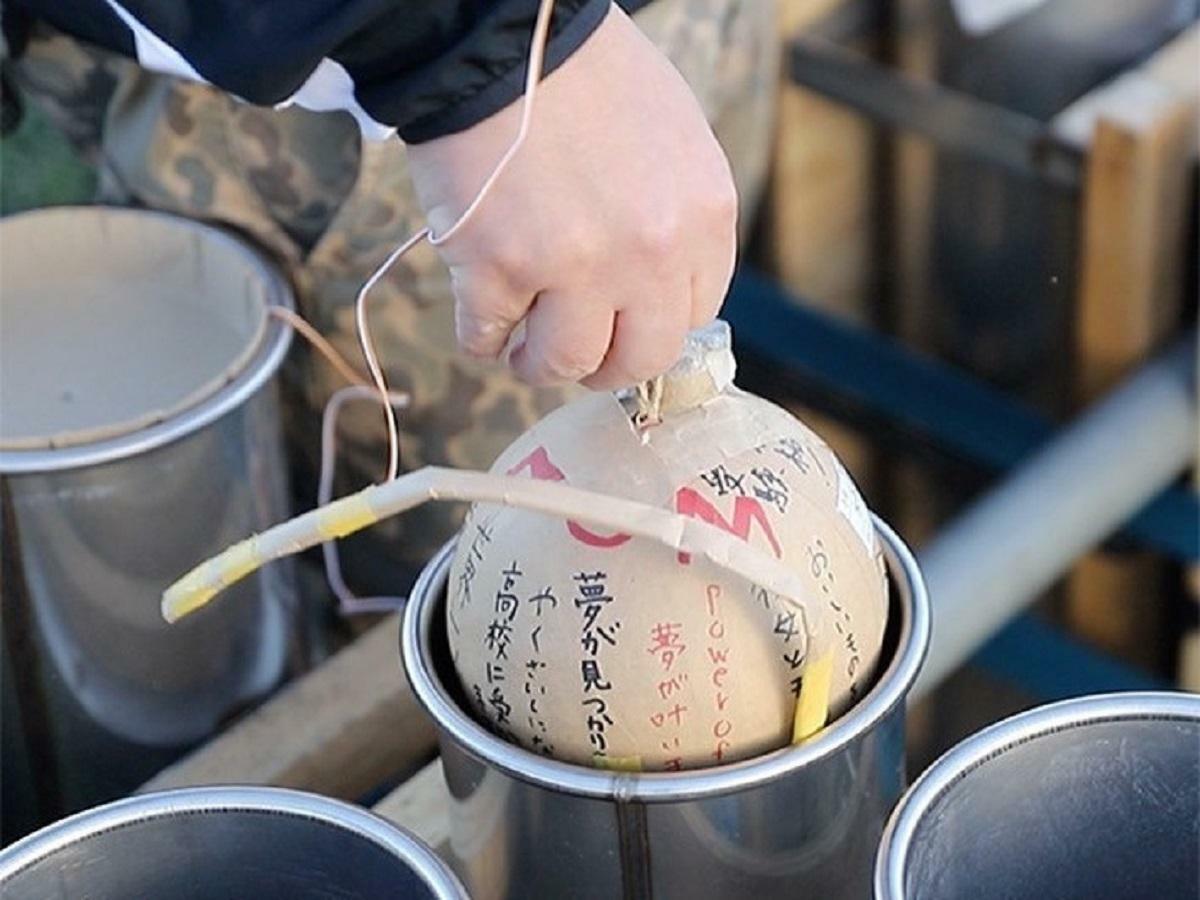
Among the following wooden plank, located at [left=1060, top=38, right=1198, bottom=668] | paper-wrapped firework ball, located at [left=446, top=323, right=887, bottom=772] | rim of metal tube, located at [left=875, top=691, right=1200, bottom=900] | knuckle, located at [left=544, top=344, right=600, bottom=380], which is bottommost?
wooden plank, located at [left=1060, top=38, right=1198, bottom=668]

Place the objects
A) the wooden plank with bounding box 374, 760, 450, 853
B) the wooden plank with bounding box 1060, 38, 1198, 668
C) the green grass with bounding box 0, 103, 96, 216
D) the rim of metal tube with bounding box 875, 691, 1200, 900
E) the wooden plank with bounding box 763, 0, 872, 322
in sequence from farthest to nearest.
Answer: the wooden plank with bounding box 763, 0, 872, 322
the wooden plank with bounding box 1060, 38, 1198, 668
the green grass with bounding box 0, 103, 96, 216
the wooden plank with bounding box 374, 760, 450, 853
the rim of metal tube with bounding box 875, 691, 1200, 900

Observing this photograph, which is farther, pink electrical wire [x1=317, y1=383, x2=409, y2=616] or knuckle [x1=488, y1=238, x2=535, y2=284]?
pink electrical wire [x1=317, y1=383, x2=409, y2=616]

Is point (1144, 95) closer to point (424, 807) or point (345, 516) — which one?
point (424, 807)

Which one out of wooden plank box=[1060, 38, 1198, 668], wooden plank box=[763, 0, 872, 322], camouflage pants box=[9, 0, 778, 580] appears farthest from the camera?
wooden plank box=[763, 0, 872, 322]

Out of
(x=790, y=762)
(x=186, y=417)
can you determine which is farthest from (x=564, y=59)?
(x=186, y=417)

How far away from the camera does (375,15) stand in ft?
2.35

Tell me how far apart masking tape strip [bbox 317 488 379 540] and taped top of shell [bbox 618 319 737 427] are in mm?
109

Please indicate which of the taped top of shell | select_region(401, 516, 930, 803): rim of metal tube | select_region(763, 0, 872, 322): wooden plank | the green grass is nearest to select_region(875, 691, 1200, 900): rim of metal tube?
select_region(401, 516, 930, 803): rim of metal tube

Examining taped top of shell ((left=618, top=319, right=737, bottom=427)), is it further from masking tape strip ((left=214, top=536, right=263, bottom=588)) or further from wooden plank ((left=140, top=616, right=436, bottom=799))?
wooden plank ((left=140, top=616, right=436, bottom=799))

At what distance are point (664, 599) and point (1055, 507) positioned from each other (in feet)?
2.55

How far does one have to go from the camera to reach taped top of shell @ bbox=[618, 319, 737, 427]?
77 cm

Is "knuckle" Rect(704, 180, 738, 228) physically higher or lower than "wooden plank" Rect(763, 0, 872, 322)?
higher

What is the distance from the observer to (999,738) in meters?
0.75

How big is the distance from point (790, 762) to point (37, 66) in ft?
2.32
